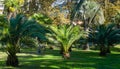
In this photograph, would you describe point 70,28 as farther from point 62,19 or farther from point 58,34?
point 62,19

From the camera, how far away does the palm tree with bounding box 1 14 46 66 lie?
20.8m

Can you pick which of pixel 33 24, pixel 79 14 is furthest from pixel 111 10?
pixel 33 24

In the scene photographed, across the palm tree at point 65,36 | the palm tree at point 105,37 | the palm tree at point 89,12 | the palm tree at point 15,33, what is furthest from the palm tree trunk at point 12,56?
the palm tree at point 89,12

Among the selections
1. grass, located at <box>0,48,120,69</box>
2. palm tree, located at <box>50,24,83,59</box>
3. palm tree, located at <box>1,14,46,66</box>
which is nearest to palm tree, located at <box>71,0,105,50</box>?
palm tree, located at <box>50,24,83,59</box>

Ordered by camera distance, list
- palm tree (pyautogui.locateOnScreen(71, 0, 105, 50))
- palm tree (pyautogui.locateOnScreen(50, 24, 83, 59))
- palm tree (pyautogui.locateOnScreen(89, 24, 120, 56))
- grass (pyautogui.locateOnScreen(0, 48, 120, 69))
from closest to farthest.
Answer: grass (pyautogui.locateOnScreen(0, 48, 120, 69)) → palm tree (pyautogui.locateOnScreen(50, 24, 83, 59)) → palm tree (pyautogui.locateOnScreen(89, 24, 120, 56)) → palm tree (pyautogui.locateOnScreen(71, 0, 105, 50))

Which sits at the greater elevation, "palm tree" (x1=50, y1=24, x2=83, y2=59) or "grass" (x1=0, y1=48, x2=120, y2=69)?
"palm tree" (x1=50, y1=24, x2=83, y2=59)

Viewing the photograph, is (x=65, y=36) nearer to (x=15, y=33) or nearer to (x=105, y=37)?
(x=105, y=37)

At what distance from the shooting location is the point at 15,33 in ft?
68.5

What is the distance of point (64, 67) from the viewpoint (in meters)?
20.4

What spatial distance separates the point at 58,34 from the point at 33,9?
105 ft

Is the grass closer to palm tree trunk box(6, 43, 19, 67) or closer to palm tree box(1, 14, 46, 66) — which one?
palm tree trunk box(6, 43, 19, 67)

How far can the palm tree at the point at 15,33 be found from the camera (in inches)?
819

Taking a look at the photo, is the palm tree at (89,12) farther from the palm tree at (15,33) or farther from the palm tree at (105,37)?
the palm tree at (15,33)

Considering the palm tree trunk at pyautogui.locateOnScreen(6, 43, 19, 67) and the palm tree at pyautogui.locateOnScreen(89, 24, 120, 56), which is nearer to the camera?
the palm tree trunk at pyautogui.locateOnScreen(6, 43, 19, 67)
